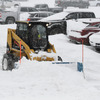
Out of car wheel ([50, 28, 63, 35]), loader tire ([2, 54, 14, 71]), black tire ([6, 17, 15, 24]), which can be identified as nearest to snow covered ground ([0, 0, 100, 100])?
loader tire ([2, 54, 14, 71])

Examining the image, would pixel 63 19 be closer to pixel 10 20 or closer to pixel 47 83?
pixel 10 20

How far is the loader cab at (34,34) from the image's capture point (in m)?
9.82

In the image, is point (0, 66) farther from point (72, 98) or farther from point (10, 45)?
point (72, 98)

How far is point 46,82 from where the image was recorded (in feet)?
26.9

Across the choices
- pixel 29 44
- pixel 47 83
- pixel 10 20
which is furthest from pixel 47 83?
pixel 10 20

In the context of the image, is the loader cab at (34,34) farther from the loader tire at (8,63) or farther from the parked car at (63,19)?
the parked car at (63,19)

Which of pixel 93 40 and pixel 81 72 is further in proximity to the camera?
pixel 93 40

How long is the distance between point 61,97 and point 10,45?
385 cm

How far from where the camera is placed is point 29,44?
10016mm

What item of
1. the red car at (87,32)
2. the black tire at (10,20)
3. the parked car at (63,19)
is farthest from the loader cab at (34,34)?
the black tire at (10,20)

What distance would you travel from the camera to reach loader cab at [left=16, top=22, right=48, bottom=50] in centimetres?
982

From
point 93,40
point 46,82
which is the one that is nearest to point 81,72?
point 46,82

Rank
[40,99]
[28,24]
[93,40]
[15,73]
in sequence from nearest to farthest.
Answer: [40,99] → [15,73] → [28,24] → [93,40]

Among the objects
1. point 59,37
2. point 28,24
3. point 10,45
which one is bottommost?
point 59,37
